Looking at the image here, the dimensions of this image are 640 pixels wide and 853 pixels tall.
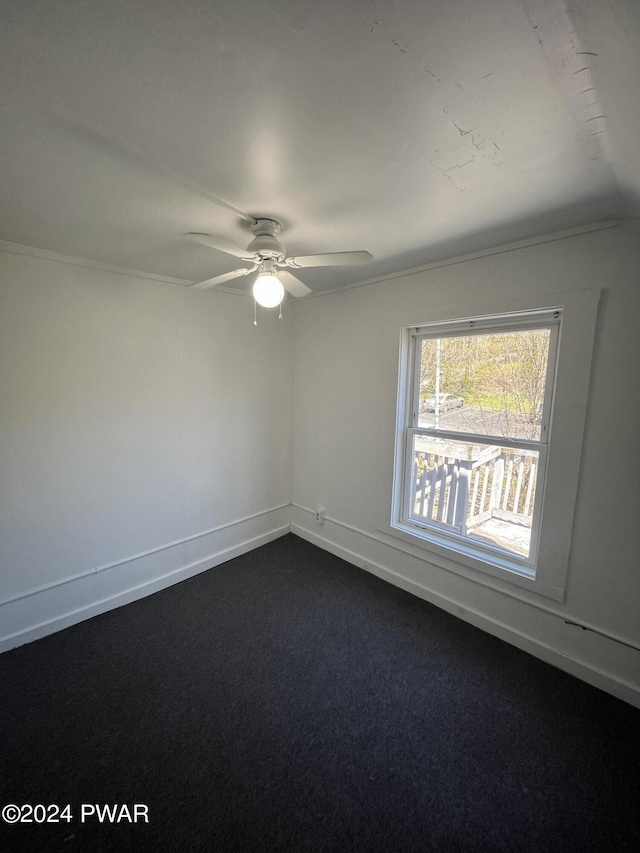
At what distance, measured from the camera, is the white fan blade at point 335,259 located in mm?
1494

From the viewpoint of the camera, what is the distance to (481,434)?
2.29 meters

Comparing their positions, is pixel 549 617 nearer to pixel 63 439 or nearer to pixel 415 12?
pixel 415 12

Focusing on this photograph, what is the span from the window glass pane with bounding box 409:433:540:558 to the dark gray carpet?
654mm

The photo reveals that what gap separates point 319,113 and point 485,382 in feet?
5.88

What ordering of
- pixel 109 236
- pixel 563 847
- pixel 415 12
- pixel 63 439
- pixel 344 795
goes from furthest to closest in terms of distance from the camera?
pixel 63 439 < pixel 109 236 < pixel 344 795 < pixel 563 847 < pixel 415 12

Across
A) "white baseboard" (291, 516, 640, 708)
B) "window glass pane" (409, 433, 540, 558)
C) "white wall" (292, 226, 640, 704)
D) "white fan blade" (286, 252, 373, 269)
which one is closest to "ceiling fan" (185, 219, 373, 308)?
"white fan blade" (286, 252, 373, 269)

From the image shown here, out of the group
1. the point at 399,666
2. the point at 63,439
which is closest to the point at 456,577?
the point at 399,666

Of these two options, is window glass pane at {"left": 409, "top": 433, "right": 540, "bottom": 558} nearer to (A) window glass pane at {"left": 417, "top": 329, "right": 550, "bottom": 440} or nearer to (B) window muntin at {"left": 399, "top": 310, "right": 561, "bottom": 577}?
(B) window muntin at {"left": 399, "top": 310, "right": 561, "bottom": 577}

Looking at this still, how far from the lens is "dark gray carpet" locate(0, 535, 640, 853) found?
4.15 ft

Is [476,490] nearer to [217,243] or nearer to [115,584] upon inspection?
[217,243]

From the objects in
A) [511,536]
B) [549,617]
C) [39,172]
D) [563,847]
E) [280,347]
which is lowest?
[563,847]

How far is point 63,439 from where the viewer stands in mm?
2178

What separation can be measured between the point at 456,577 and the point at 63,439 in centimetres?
277

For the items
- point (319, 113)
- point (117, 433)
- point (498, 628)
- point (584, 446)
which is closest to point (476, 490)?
point (584, 446)
